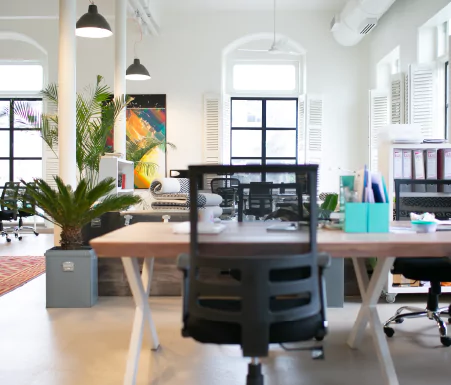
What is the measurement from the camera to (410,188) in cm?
424

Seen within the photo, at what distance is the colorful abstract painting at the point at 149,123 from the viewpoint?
9.64m

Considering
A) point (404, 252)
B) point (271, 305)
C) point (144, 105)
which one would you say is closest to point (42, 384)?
point (271, 305)

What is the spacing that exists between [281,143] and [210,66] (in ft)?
6.95

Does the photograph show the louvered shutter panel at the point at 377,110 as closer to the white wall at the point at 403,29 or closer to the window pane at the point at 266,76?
the white wall at the point at 403,29

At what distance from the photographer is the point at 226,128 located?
32.5ft

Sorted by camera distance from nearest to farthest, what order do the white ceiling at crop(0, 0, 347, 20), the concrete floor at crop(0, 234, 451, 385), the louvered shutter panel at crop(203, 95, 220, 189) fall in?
1. the concrete floor at crop(0, 234, 451, 385)
2. the white ceiling at crop(0, 0, 347, 20)
3. the louvered shutter panel at crop(203, 95, 220, 189)

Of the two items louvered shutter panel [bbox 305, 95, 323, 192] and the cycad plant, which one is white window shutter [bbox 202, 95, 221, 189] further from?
the cycad plant

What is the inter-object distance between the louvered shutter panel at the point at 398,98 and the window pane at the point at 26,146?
7.14 meters

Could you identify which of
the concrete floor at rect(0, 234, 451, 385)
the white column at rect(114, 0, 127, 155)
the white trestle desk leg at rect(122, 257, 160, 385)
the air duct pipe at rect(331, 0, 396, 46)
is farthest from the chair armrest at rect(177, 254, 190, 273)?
the air duct pipe at rect(331, 0, 396, 46)

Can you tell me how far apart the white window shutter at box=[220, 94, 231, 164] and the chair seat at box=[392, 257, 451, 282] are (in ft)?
22.6

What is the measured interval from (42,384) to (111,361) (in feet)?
1.36

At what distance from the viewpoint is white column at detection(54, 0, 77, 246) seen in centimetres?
503

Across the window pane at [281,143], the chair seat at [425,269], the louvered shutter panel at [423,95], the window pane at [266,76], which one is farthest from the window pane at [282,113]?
the chair seat at [425,269]

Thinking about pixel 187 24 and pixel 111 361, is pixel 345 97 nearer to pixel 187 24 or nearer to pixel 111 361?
pixel 187 24
